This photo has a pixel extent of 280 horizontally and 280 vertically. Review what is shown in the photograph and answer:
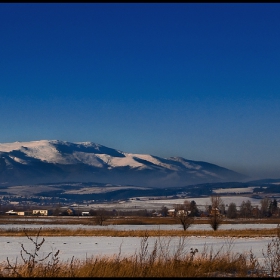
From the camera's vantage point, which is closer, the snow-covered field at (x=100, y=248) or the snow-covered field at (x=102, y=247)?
the snow-covered field at (x=100, y=248)

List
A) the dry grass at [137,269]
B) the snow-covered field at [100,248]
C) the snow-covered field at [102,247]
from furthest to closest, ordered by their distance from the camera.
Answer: the snow-covered field at [102,247]
the snow-covered field at [100,248]
the dry grass at [137,269]

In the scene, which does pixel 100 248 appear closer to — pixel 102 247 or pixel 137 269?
pixel 102 247

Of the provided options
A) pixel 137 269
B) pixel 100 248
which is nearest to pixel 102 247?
pixel 100 248

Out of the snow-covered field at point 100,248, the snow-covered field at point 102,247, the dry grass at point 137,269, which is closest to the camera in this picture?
the dry grass at point 137,269

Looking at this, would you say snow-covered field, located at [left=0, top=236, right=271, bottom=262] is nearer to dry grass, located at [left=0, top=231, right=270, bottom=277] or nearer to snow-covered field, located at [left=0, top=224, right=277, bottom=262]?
snow-covered field, located at [left=0, top=224, right=277, bottom=262]

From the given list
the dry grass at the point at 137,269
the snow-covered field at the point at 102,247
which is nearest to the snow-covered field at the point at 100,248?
the snow-covered field at the point at 102,247

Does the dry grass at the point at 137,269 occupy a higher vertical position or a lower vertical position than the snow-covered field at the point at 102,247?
higher

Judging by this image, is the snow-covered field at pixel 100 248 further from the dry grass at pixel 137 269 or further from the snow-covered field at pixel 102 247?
the dry grass at pixel 137 269

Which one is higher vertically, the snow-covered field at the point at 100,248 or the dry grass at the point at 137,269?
the dry grass at the point at 137,269

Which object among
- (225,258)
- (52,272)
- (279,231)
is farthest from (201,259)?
(52,272)

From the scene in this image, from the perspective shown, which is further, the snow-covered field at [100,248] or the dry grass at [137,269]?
the snow-covered field at [100,248]

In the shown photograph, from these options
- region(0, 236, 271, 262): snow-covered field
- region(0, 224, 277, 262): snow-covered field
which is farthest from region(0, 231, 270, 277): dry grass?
region(0, 236, 271, 262): snow-covered field

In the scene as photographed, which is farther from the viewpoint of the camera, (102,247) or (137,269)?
(102,247)

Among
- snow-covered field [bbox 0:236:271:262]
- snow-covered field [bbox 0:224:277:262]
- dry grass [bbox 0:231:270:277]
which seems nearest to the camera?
dry grass [bbox 0:231:270:277]
